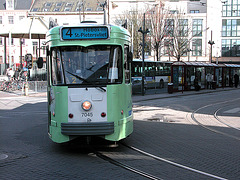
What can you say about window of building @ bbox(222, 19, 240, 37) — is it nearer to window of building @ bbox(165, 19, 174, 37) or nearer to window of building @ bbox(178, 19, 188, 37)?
window of building @ bbox(178, 19, 188, 37)

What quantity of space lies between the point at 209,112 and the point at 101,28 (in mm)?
10181

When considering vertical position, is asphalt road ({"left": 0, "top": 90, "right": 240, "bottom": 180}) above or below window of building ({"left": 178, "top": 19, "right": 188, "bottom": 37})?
below

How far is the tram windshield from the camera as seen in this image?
7.44 meters

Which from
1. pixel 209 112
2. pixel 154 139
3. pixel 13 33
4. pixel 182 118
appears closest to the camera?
pixel 154 139

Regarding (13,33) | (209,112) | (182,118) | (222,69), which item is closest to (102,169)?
(182,118)

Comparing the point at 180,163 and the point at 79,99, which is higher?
the point at 79,99

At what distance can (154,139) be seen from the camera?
372 inches

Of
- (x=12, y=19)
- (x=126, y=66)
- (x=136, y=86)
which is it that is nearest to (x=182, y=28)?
(x=136, y=86)

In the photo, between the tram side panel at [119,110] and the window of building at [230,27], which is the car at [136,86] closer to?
the tram side panel at [119,110]

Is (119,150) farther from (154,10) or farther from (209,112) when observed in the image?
(154,10)

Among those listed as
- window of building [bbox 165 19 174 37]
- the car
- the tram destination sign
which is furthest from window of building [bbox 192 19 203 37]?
the tram destination sign

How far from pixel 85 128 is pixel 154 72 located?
102ft

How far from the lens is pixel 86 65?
7.45 m

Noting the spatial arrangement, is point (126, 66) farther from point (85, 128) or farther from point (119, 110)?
point (85, 128)
